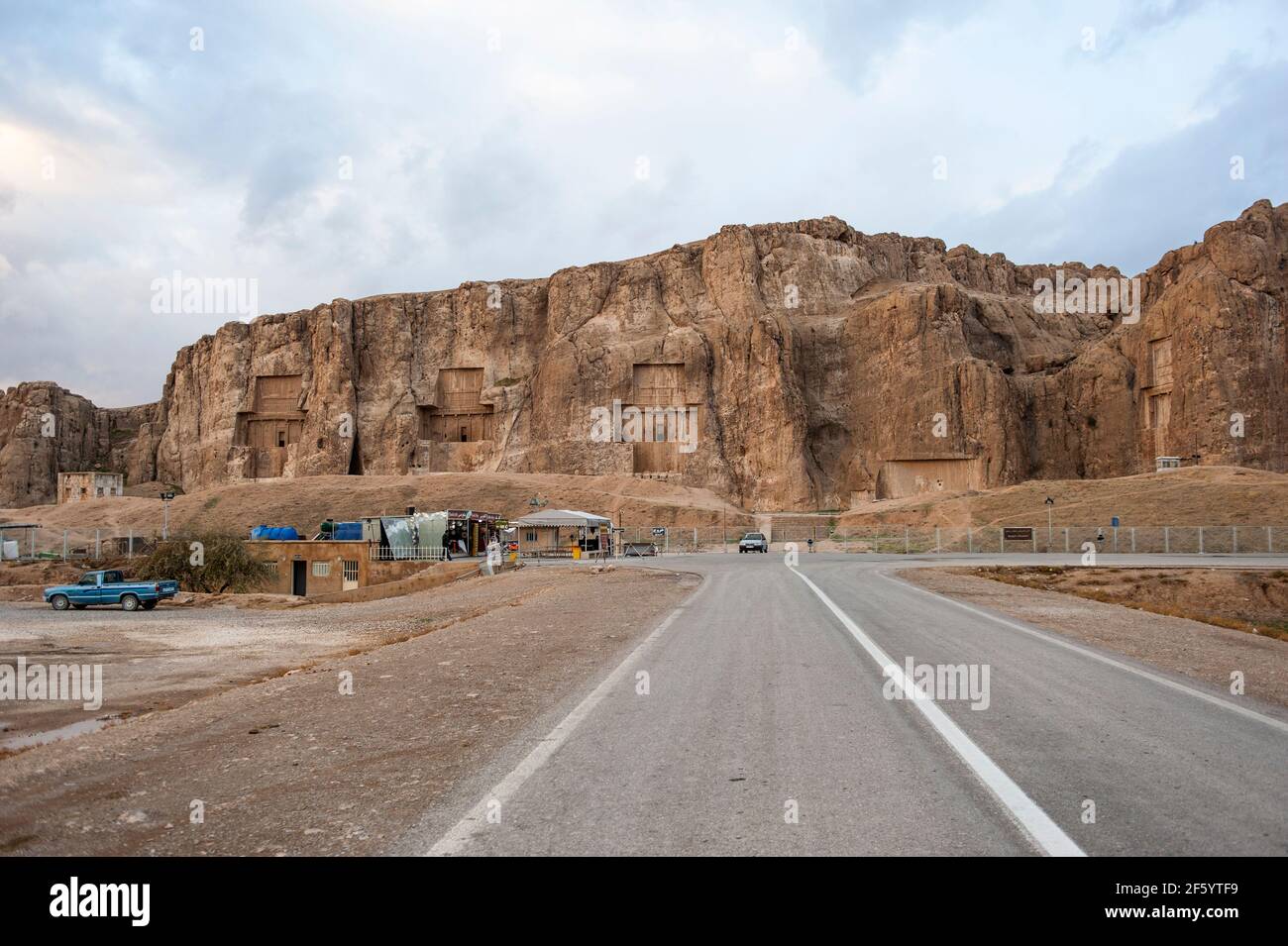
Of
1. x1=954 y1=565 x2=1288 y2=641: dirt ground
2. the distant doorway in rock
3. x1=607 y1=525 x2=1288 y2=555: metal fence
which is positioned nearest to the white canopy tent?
x1=607 y1=525 x2=1288 y2=555: metal fence

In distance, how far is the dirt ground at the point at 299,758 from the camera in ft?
15.3

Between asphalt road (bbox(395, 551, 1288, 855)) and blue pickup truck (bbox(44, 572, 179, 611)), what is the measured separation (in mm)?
23122

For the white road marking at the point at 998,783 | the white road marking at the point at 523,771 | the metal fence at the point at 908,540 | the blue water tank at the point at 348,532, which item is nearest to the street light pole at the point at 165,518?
the metal fence at the point at 908,540

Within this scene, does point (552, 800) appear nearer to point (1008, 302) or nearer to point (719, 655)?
point (719, 655)

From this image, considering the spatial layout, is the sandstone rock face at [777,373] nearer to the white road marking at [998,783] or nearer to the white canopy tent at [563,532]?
the white canopy tent at [563,532]

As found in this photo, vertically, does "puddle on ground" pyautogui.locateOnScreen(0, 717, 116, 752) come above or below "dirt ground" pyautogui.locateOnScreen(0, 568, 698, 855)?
below

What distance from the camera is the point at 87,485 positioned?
9362 centimetres

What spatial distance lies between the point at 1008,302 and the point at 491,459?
55.2 m

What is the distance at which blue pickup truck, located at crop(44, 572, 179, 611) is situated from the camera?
26469mm

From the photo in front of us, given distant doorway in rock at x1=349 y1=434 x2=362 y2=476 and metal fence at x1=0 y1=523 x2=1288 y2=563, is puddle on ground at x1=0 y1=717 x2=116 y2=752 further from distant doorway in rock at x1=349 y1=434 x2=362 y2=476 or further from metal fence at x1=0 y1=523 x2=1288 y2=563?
distant doorway in rock at x1=349 y1=434 x2=362 y2=476

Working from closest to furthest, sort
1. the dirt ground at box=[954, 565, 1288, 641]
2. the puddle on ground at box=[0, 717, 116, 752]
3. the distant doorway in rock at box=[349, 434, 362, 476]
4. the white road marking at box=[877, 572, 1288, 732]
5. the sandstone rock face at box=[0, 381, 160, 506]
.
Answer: the white road marking at box=[877, 572, 1288, 732] < the puddle on ground at box=[0, 717, 116, 752] < the dirt ground at box=[954, 565, 1288, 641] < the distant doorway in rock at box=[349, 434, 362, 476] < the sandstone rock face at box=[0, 381, 160, 506]

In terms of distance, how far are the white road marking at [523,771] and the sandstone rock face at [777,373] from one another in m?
65.9

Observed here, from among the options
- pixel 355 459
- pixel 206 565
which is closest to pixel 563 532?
pixel 206 565
